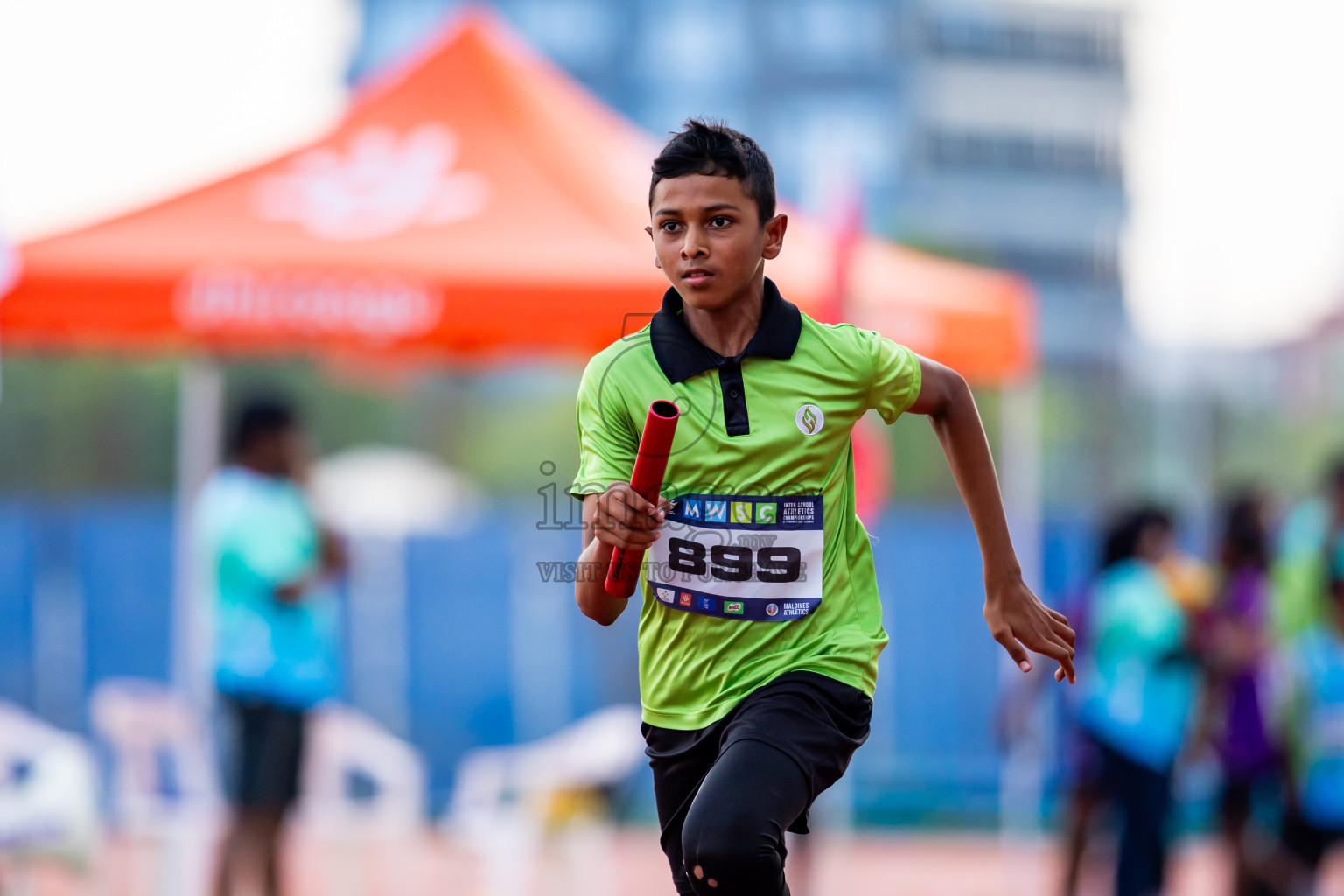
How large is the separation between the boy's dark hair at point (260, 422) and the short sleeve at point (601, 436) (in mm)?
2868

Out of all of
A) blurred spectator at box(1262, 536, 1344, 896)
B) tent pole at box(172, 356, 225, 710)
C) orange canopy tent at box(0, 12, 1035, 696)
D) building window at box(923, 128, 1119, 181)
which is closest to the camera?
orange canopy tent at box(0, 12, 1035, 696)

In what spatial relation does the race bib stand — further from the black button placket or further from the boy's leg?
the boy's leg

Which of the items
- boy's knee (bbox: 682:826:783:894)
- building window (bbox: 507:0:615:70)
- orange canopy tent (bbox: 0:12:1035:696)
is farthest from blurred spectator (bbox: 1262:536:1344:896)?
building window (bbox: 507:0:615:70)

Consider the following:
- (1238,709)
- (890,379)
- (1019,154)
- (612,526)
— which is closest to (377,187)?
(890,379)

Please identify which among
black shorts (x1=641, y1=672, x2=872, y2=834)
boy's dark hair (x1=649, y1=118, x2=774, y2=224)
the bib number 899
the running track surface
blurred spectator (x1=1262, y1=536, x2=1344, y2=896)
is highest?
boy's dark hair (x1=649, y1=118, x2=774, y2=224)

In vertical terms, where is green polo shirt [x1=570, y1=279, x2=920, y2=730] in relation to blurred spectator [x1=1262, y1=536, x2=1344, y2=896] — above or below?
above

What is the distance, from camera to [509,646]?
9930mm

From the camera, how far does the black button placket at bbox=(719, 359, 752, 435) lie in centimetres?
254

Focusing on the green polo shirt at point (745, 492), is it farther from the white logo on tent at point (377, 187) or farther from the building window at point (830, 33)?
the building window at point (830, 33)

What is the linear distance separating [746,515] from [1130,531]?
391 cm

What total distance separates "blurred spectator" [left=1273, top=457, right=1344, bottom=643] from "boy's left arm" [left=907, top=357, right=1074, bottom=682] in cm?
356

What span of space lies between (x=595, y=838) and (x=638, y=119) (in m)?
57.4

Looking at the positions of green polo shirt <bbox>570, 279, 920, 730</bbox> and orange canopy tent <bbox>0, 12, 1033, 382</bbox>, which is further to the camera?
orange canopy tent <bbox>0, 12, 1033, 382</bbox>

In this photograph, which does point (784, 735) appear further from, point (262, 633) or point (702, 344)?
point (262, 633)
